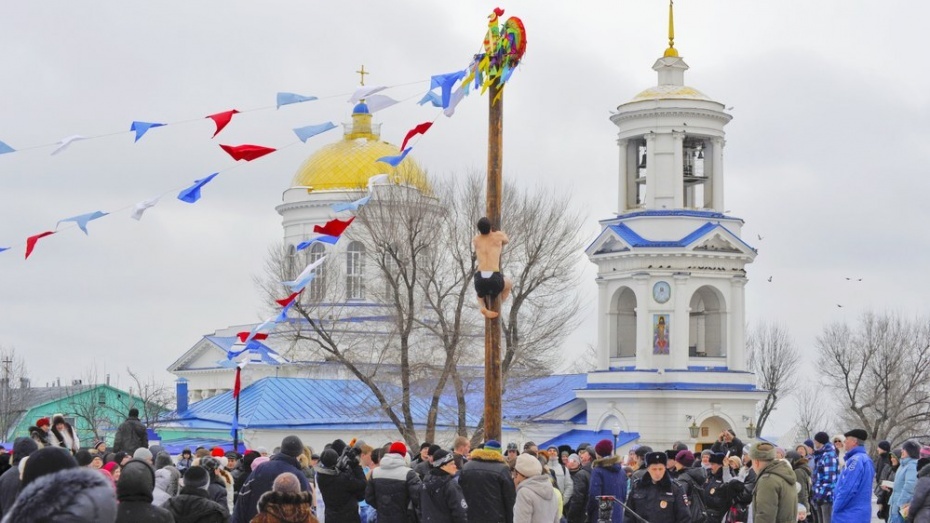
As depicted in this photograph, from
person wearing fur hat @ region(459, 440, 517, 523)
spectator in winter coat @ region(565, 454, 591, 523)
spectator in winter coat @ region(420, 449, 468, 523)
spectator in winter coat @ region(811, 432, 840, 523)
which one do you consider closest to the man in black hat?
spectator in winter coat @ region(811, 432, 840, 523)

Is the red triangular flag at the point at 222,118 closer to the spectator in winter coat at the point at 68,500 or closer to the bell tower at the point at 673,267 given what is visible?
the spectator in winter coat at the point at 68,500

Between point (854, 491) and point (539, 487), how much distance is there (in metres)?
Result: 4.41

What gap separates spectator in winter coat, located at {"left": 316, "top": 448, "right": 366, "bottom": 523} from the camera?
48.1 ft

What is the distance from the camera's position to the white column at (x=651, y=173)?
5247 centimetres

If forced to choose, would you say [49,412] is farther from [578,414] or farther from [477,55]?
[477,55]

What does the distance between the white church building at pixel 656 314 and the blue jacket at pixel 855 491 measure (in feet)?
112

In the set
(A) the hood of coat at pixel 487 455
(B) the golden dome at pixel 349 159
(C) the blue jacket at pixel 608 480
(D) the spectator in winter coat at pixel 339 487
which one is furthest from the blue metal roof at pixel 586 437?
(A) the hood of coat at pixel 487 455

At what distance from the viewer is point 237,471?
17766 millimetres

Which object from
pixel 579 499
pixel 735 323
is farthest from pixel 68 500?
pixel 735 323

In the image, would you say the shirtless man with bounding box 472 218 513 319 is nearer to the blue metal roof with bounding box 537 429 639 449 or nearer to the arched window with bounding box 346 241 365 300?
the arched window with bounding box 346 241 365 300

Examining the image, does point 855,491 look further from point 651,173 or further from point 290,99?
point 651,173

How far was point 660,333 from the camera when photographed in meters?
52.6

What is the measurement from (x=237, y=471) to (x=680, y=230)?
36317 mm

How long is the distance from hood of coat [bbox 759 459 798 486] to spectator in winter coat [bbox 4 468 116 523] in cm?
967
